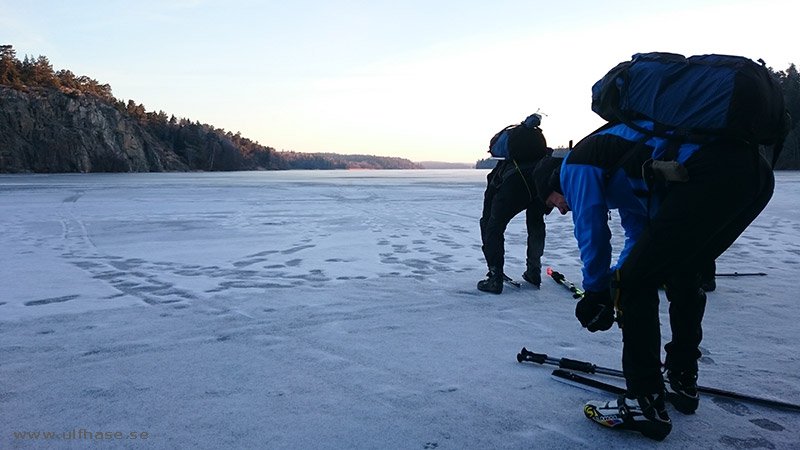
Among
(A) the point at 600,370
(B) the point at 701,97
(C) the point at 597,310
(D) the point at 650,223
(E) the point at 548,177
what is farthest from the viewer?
(A) the point at 600,370

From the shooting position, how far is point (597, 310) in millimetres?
2525

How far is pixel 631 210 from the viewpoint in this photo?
2688mm

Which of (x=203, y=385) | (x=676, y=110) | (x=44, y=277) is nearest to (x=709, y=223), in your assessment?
(x=676, y=110)

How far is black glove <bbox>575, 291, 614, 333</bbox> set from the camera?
250 cm

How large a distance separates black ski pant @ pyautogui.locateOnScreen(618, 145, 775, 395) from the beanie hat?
0.55 meters

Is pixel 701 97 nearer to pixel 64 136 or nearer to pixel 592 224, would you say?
pixel 592 224

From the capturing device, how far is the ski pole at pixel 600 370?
2.74 metres

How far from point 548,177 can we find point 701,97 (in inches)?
33.8

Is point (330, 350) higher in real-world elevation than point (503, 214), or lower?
lower

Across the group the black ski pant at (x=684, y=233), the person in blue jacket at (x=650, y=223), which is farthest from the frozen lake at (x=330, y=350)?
the black ski pant at (x=684, y=233)

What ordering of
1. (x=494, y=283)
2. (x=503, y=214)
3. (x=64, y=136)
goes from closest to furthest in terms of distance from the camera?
1. (x=494, y=283)
2. (x=503, y=214)
3. (x=64, y=136)

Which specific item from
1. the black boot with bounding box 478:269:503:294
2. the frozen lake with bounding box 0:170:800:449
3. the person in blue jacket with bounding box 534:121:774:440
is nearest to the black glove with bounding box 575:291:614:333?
the person in blue jacket with bounding box 534:121:774:440

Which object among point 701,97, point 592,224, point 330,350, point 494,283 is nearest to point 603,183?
point 592,224

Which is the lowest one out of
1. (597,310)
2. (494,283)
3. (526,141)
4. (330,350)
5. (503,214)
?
(330,350)
